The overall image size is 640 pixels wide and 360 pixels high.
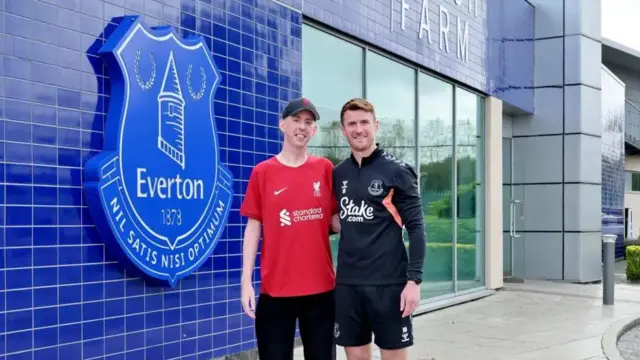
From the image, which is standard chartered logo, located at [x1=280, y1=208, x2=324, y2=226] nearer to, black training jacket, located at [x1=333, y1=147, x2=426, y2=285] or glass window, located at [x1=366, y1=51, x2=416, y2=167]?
black training jacket, located at [x1=333, y1=147, x2=426, y2=285]

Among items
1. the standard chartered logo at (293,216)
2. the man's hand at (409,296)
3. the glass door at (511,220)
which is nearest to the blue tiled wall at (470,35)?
the glass door at (511,220)

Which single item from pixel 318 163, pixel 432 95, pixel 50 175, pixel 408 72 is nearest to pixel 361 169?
pixel 318 163

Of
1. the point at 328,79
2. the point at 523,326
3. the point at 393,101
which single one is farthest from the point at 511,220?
the point at 328,79

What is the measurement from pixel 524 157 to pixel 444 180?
15.0ft

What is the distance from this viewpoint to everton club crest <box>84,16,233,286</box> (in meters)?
5.03

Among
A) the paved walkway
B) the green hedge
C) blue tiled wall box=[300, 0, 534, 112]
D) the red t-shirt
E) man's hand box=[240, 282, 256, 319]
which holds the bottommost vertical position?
the paved walkway

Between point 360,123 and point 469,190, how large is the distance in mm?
8727

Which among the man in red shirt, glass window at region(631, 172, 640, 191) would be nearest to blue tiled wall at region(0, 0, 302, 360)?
the man in red shirt

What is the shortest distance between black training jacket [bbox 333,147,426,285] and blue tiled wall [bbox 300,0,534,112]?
3669 millimetres

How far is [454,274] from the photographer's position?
1151 cm

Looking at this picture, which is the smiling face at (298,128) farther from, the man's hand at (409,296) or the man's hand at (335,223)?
the man's hand at (409,296)

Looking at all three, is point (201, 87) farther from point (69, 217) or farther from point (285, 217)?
point (285, 217)

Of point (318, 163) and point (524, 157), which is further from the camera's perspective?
point (524, 157)

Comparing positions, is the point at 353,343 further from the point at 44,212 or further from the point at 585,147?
the point at 585,147
